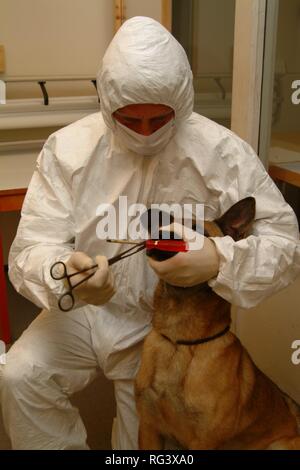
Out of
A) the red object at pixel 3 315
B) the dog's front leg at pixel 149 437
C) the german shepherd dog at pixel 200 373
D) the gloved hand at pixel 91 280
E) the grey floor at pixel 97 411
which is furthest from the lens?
Result: the red object at pixel 3 315

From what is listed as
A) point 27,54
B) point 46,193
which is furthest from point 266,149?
point 27,54

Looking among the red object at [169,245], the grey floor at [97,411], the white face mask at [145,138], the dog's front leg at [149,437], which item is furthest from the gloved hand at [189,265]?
the grey floor at [97,411]

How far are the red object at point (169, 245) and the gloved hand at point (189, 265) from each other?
0.01 meters

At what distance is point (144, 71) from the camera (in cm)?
112

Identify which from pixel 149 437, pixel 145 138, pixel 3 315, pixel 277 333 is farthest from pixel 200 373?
pixel 3 315

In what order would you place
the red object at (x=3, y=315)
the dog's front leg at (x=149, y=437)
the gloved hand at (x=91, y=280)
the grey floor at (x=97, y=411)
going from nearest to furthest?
the gloved hand at (x=91, y=280) < the dog's front leg at (x=149, y=437) < the grey floor at (x=97, y=411) < the red object at (x=3, y=315)

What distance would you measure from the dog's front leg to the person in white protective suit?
116 millimetres

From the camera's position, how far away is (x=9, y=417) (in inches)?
50.8

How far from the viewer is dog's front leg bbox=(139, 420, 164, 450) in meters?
1.27

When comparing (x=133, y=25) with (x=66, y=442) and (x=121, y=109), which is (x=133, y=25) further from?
(x=66, y=442)

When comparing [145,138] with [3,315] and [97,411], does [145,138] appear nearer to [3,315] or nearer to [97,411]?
[97,411]

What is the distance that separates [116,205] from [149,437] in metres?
0.60

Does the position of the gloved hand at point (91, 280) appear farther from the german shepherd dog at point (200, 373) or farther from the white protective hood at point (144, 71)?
the white protective hood at point (144, 71)

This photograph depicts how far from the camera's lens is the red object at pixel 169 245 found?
3.47ft
